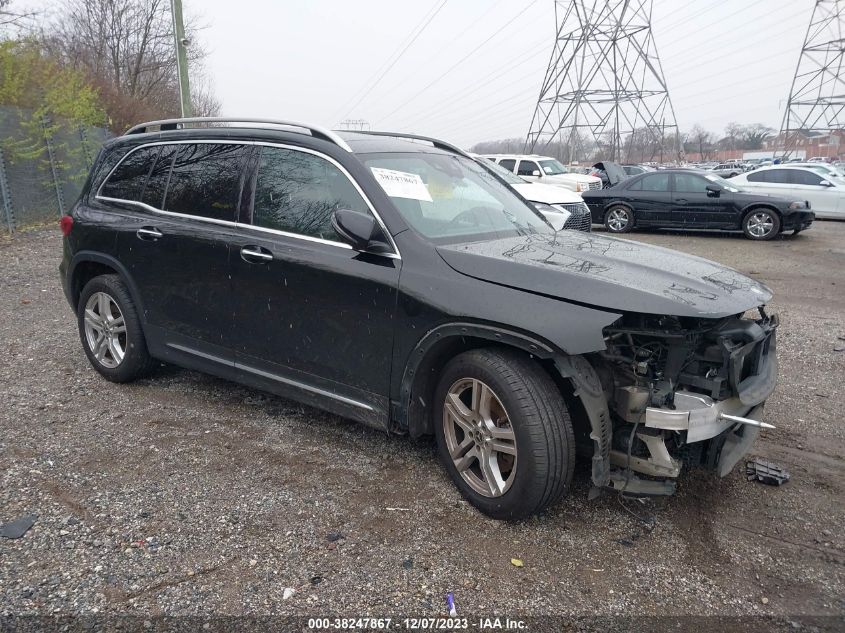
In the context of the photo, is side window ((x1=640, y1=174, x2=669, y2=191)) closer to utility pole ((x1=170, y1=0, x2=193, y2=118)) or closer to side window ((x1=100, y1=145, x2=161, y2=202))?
utility pole ((x1=170, y1=0, x2=193, y2=118))

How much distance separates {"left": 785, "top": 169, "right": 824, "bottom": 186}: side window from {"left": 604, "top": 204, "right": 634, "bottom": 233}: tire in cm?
519

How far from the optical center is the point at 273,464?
360 centimetres

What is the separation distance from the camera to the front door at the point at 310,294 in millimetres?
3326

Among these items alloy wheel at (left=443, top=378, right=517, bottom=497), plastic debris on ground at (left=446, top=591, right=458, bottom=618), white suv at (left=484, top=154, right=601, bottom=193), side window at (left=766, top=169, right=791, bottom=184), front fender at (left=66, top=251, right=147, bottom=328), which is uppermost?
white suv at (left=484, top=154, right=601, bottom=193)

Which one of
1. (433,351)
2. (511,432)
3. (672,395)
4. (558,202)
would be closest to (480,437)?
(511,432)

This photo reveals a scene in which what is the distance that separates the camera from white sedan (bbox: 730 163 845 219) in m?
16.5

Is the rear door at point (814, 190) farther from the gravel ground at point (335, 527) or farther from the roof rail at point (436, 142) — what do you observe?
the roof rail at point (436, 142)

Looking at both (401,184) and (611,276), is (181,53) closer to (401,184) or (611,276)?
(401,184)

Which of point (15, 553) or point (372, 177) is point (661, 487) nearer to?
point (372, 177)

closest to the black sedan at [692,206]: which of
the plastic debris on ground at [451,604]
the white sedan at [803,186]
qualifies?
the white sedan at [803,186]

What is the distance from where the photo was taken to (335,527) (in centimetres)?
300

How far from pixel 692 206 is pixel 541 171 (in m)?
4.44

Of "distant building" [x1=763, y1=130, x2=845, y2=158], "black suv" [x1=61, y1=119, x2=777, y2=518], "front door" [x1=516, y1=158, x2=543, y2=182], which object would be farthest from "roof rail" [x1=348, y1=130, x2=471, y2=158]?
"distant building" [x1=763, y1=130, x2=845, y2=158]

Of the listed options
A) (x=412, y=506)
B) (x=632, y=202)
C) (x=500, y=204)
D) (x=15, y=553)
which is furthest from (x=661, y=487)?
(x=632, y=202)
